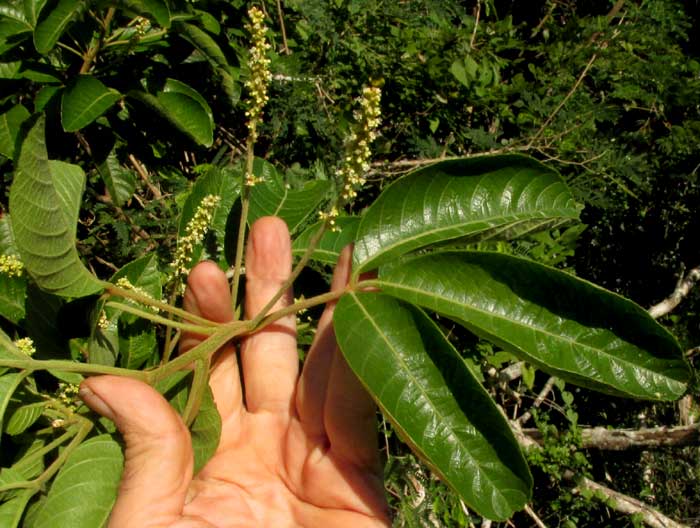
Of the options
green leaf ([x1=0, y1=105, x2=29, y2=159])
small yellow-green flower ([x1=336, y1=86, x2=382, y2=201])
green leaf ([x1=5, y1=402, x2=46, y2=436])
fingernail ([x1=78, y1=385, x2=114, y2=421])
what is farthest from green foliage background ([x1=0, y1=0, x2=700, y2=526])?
small yellow-green flower ([x1=336, y1=86, x2=382, y2=201])

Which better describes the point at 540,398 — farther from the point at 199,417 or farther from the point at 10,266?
the point at 10,266

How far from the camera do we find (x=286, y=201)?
176 centimetres

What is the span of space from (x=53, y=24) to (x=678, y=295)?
3114 mm

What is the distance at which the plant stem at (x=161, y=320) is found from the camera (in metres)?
1.29

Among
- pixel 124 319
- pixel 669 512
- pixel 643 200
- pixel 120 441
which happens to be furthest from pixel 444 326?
pixel 669 512

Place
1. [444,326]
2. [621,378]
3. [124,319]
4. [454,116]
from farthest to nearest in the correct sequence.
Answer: [454,116]
[444,326]
[124,319]
[621,378]

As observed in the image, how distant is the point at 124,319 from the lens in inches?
61.1

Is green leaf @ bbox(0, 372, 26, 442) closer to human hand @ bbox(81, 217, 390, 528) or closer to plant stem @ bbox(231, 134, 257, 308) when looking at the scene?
human hand @ bbox(81, 217, 390, 528)

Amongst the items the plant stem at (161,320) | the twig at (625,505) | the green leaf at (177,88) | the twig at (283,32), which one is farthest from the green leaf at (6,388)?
the twig at (625,505)

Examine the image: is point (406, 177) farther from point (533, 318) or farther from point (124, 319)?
point (124, 319)

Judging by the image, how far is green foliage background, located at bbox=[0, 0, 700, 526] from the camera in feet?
6.40

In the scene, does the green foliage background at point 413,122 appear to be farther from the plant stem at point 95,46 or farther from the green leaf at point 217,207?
the green leaf at point 217,207

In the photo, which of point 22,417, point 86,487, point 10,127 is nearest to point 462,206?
point 86,487

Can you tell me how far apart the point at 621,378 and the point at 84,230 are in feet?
6.94
